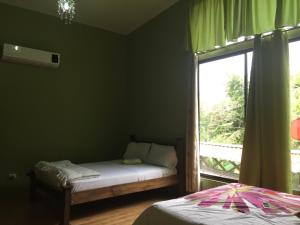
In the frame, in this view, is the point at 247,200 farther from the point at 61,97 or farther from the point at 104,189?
the point at 61,97

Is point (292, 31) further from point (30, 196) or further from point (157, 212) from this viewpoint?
point (30, 196)

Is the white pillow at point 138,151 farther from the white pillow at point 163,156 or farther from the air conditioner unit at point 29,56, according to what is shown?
the air conditioner unit at point 29,56

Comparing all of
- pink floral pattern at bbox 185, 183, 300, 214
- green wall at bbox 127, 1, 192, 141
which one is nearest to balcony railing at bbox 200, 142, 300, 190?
green wall at bbox 127, 1, 192, 141

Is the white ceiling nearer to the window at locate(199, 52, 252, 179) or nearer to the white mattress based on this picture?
the window at locate(199, 52, 252, 179)

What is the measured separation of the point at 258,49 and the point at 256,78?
31cm

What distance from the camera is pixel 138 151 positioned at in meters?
4.11

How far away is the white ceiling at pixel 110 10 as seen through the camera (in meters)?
3.86

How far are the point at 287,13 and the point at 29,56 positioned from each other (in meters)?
3.48

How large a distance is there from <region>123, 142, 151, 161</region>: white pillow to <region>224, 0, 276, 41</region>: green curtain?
206 centimetres

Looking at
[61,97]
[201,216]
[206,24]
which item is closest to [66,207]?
[201,216]

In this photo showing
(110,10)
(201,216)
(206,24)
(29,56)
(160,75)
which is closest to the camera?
(201,216)

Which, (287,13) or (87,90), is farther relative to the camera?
(87,90)

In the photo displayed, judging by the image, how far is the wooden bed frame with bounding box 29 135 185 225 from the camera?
103 inches

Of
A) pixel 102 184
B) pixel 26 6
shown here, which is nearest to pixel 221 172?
pixel 102 184
